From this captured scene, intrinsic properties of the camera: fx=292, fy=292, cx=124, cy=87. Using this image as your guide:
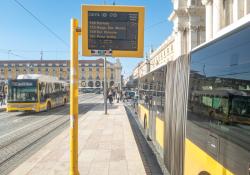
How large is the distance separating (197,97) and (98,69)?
407ft

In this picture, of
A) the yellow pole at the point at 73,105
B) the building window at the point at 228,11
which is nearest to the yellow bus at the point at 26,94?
the yellow pole at the point at 73,105

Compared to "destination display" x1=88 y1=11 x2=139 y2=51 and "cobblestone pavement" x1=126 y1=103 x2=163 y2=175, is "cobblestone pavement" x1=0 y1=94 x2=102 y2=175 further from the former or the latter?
"destination display" x1=88 y1=11 x2=139 y2=51

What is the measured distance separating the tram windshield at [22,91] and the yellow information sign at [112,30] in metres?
14.7

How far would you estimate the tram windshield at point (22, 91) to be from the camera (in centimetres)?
2017

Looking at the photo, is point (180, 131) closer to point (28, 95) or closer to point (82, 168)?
point (82, 168)

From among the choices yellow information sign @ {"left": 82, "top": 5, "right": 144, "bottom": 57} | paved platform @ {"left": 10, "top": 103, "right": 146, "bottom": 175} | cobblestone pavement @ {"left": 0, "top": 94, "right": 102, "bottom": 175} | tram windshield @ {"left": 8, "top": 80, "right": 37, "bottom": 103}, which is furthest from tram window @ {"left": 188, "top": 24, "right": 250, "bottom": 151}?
tram windshield @ {"left": 8, "top": 80, "right": 37, "bottom": 103}

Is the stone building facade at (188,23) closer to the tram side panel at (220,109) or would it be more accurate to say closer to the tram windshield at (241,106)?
the tram side panel at (220,109)

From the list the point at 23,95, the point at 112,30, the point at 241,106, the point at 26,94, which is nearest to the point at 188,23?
the point at 26,94

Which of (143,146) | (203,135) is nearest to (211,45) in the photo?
(203,135)

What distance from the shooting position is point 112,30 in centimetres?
681

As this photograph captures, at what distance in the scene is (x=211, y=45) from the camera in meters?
4.18

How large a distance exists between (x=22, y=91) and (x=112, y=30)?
1525 cm

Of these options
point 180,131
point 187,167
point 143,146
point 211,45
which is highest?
point 211,45

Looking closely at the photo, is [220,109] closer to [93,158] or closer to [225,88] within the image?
[225,88]
